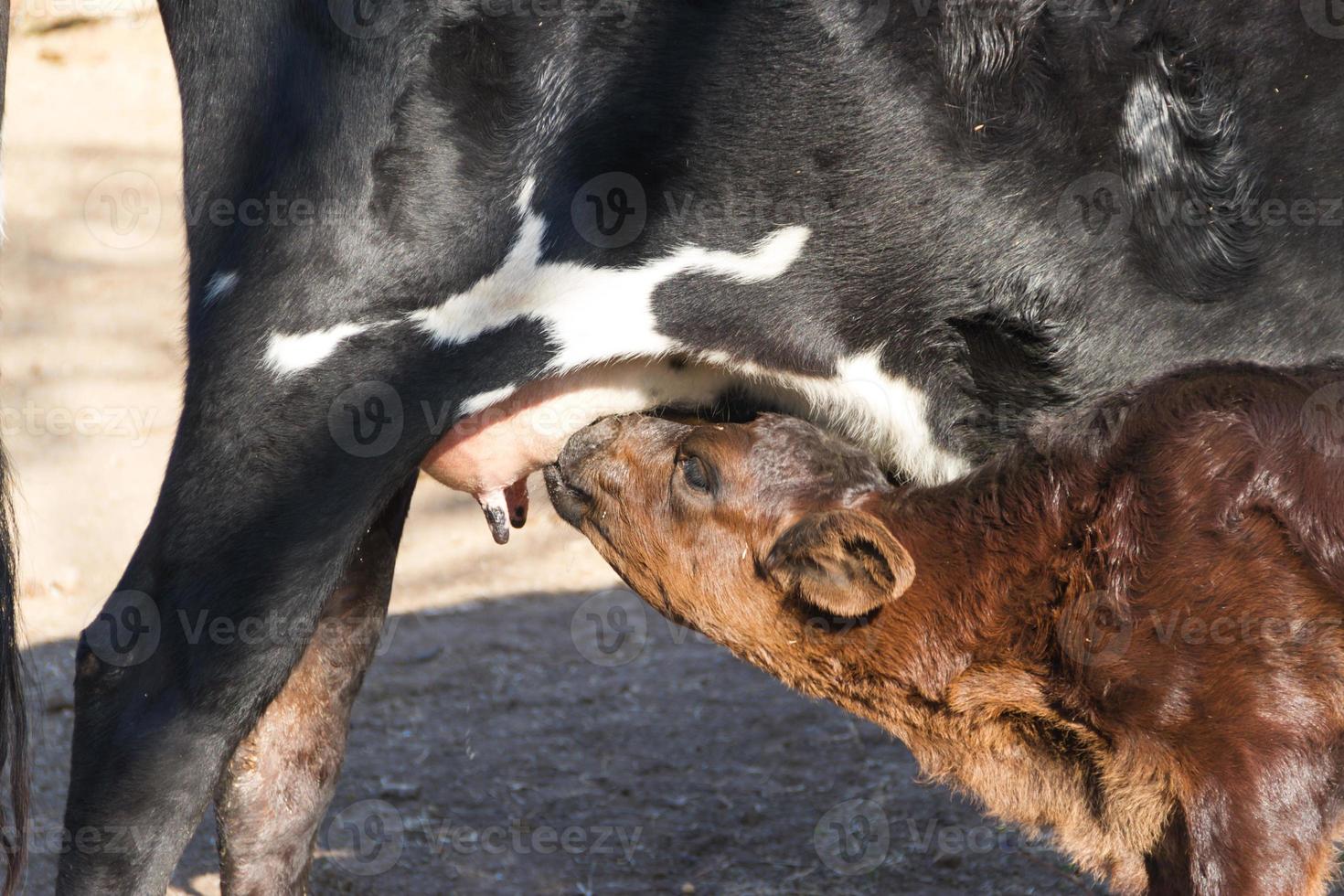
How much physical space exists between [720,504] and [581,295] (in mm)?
650

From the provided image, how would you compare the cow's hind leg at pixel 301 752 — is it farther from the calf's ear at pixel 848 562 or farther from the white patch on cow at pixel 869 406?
the calf's ear at pixel 848 562

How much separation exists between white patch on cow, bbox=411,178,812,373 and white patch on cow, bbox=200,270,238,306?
0.37 meters

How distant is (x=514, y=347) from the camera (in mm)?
3043

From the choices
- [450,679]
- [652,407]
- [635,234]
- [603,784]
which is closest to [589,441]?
[652,407]

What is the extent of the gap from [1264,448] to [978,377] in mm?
634

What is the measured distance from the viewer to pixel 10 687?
9.75 feet

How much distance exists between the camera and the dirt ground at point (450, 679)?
439 centimetres

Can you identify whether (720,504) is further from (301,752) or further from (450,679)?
(450,679)

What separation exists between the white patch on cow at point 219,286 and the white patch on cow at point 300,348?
136 millimetres

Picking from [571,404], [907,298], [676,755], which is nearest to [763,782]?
[676,755]

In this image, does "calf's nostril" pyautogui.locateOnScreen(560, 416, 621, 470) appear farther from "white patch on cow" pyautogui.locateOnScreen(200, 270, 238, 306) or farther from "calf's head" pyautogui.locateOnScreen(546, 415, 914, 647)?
"white patch on cow" pyautogui.locateOnScreen(200, 270, 238, 306)

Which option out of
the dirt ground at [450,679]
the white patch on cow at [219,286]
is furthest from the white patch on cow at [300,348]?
the dirt ground at [450,679]

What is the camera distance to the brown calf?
280 centimetres

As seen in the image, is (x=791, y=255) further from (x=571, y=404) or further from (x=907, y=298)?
(x=571, y=404)
